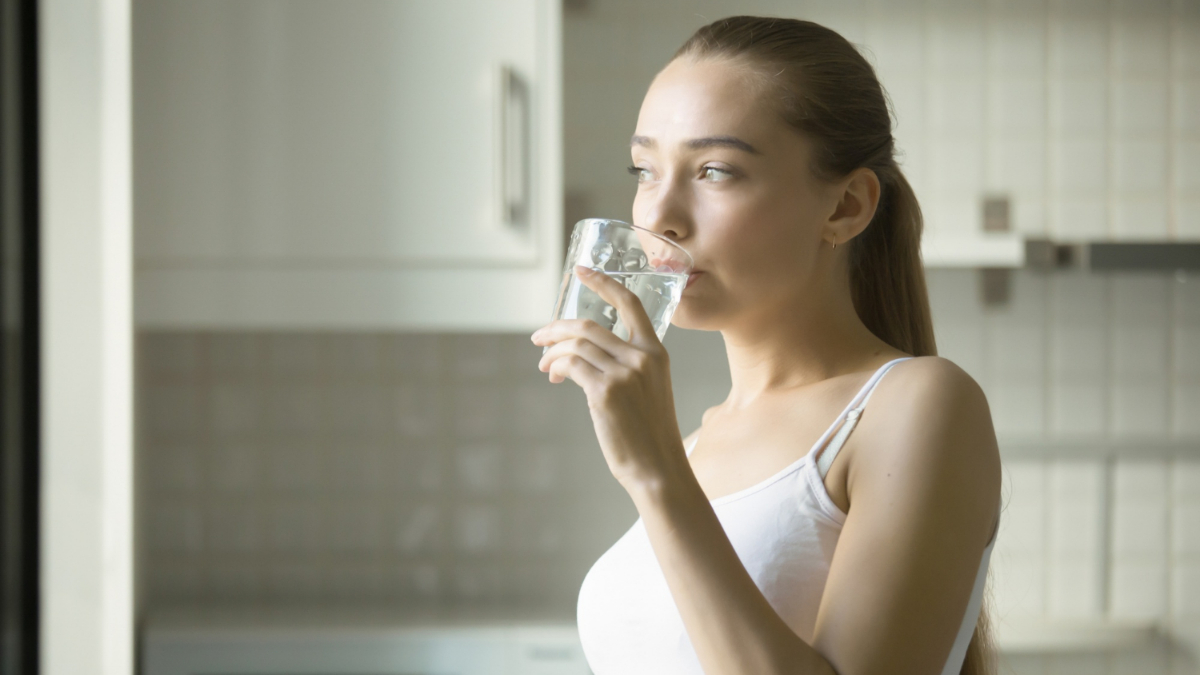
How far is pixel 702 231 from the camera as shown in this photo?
0.70 meters

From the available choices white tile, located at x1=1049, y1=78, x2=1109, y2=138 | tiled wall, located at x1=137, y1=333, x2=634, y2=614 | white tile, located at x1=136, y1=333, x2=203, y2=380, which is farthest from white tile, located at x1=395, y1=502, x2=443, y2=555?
white tile, located at x1=1049, y1=78, x2=1109, y2=138

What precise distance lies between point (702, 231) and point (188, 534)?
4.81 ft

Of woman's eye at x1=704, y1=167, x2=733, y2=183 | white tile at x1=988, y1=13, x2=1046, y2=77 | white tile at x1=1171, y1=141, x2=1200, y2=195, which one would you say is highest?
white tile at x1=988, y1=13, x2=1046, y2=77

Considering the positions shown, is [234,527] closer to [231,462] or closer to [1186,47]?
[231,462]

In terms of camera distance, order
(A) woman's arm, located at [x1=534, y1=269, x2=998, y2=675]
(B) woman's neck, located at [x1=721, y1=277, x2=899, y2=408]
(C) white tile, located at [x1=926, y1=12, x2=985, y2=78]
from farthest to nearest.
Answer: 1. (C) white tile, located at [x1=926, y1=12, x2=985, y2=78]
2. (B) woman's neck, located at [x1=721, y1=277, x2=899, y2=408]
3. (A) woman's arm, located at [x1=534, y1=269, x2=998, y2=675]

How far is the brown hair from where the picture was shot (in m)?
0.74

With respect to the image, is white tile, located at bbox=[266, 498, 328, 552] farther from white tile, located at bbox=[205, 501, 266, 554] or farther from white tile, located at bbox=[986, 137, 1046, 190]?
white tile, located at bbox=[986, 137, 1046, 190]

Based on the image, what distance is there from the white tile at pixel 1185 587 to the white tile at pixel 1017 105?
0.89m

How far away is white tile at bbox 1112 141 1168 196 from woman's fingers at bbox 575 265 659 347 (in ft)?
5.02

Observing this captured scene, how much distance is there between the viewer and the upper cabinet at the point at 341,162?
1443 millimetres

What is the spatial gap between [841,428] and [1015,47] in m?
1.38

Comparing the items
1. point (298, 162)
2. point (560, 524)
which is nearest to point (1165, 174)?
point (560, 524)

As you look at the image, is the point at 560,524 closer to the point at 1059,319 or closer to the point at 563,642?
the point at 563,642

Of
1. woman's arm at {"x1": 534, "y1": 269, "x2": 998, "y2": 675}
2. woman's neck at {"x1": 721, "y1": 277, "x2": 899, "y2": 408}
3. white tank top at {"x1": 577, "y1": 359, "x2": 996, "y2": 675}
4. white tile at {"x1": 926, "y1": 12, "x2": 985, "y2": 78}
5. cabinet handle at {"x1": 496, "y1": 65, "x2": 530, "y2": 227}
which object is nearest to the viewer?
woman's arm at {"x1": 534, "y1": 269, "x2": 998, "y2": 675}
